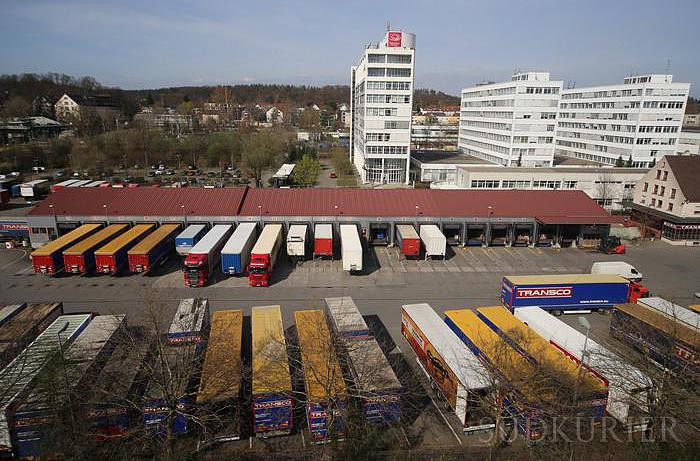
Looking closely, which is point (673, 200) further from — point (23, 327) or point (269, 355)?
point (23, 327)

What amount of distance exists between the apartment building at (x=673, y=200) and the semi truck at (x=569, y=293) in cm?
1834

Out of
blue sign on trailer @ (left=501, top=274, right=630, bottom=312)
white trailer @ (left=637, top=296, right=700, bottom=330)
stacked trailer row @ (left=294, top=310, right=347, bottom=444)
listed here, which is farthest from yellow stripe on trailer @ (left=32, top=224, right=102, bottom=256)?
white trailer @ (left=637, top=296, right=700, bottom=330)

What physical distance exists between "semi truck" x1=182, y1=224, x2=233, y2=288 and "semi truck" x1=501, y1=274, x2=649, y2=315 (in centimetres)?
1800

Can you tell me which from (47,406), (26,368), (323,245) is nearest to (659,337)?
(323,245)

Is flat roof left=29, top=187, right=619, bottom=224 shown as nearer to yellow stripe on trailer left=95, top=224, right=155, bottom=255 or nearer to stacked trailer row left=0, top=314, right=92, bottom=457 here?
yellow stripe on trailer left=95, top=224, right=155, bottom=255

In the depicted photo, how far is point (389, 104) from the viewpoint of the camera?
58.1 meters

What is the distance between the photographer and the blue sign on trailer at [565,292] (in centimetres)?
2320

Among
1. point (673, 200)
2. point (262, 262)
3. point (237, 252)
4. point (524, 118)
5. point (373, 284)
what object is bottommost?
point (373, 284)

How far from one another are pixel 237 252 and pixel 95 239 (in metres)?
11.2

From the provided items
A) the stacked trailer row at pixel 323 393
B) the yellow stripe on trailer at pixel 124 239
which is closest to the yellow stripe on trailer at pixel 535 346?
the stacked trailer row at pixel 323 393

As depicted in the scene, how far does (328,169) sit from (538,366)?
69051 millimetres

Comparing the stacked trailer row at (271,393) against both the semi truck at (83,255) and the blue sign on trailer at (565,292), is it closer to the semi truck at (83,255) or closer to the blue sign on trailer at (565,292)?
the blue sign on trailer at (565,292)

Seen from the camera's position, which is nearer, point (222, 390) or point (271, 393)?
point (271, 393)

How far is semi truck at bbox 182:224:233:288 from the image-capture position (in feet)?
86.6
